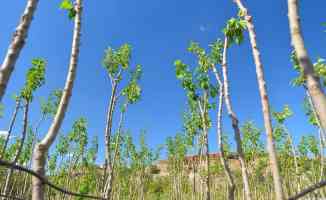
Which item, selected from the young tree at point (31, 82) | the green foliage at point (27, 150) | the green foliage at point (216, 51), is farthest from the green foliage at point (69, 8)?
the green foliage at point (27, 150)

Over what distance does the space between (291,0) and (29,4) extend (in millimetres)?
2239

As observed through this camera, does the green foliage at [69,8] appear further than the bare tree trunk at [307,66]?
Yes

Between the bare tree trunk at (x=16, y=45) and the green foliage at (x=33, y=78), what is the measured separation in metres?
12.8

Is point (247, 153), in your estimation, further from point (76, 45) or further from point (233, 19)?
point (76, 45)

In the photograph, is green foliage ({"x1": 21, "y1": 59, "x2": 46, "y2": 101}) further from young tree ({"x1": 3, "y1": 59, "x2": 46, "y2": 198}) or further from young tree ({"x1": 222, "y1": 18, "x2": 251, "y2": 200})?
young tree ({"x1": 222, "y1": 18, "x2": 251, "y2": 200})

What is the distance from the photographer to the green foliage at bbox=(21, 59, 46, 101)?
14.7 meters

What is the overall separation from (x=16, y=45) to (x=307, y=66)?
7.14 ft

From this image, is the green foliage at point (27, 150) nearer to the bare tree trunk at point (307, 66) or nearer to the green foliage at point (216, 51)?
the green foliage at point (216, 51)

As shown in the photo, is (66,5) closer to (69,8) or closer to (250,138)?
(69,8)

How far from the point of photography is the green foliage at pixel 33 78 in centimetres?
1470

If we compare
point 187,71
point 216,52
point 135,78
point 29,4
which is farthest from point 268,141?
point 135,78

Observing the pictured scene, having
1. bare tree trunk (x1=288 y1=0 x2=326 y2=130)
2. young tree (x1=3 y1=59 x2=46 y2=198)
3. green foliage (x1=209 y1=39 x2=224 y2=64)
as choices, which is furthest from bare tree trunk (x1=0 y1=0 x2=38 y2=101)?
young tree (x1=3 y1=59 x2=46 y2=198)

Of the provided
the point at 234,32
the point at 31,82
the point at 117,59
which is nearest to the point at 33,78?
the point at 31,82

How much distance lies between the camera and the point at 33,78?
14812 millimetres
